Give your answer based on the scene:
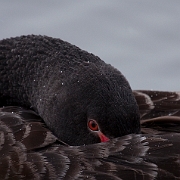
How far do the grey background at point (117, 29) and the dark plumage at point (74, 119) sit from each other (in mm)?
1993

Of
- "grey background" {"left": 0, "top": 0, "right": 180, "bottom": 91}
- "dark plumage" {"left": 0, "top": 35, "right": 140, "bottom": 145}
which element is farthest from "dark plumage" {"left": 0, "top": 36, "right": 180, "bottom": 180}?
"grey background" {"left": 0, "top": 0, "right": 180, "bottom": 91}

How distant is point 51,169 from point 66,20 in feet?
13.4

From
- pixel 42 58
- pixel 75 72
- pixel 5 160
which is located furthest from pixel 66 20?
pixel 5 160

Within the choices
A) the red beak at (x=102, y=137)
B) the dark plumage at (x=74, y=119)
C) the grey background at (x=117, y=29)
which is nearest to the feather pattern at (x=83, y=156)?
the dark plumage at (x=74, y=119)

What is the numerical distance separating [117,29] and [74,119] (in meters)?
3.46

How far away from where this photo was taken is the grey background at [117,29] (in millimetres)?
6289

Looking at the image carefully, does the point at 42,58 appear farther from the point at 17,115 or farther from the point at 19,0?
the point at 19,0

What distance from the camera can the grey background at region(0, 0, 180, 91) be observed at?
6.29 metres

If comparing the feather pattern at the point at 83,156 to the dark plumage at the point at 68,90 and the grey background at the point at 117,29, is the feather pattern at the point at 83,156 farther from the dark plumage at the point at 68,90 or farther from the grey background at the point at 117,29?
the grey background at the point at 117,29

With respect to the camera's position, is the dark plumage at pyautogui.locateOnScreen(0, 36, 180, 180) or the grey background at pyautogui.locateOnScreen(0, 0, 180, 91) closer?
the dark plumage at pyautogui.locateOnScreen(0, 36, 180, 180)

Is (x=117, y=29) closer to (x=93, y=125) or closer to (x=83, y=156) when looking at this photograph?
(x=93, y=125)

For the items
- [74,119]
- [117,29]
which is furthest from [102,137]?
[117,29]

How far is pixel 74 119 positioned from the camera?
3.55 meters

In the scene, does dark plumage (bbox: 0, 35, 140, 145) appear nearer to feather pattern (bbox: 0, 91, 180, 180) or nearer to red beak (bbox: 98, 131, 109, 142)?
red beak (bbox: 98, 131, 109, 142)
